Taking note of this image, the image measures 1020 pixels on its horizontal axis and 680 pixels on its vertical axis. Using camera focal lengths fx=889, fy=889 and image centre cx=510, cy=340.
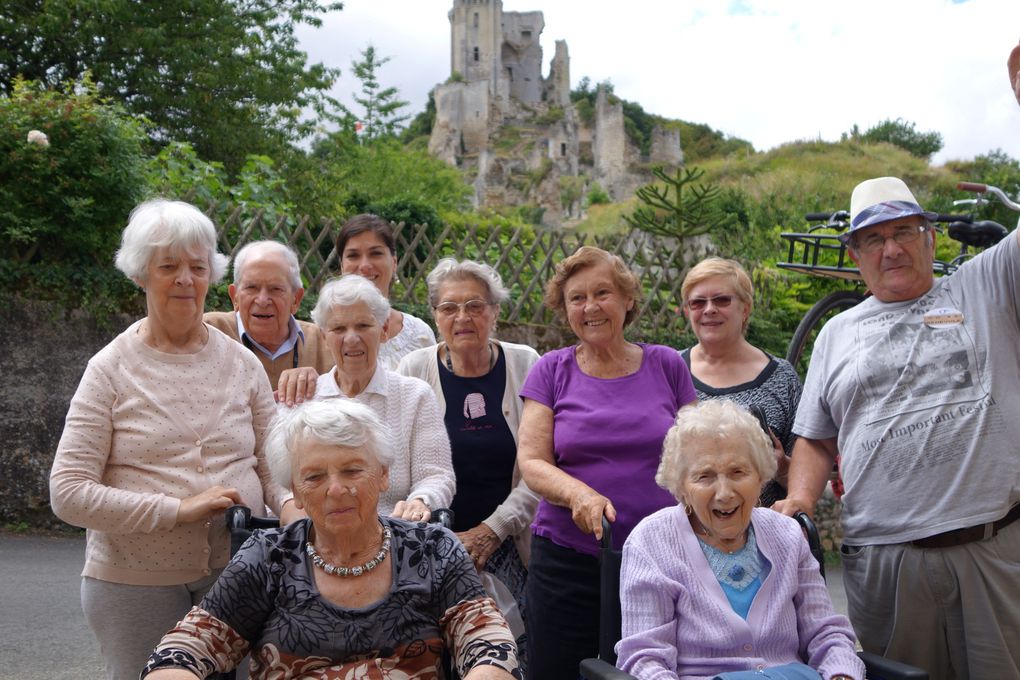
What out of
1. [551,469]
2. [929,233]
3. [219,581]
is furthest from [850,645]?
[219,581]

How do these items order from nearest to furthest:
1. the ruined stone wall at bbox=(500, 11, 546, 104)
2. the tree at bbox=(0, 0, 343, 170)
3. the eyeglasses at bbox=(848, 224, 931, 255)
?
the eyeglasses at bbox=(848, 224, 931, 255) → the tree at bbox=(0, 0, 343, 170) → the ruined stone wall at bbox=(500, 11, 546, 104)

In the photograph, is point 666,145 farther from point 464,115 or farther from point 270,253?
point 270,253

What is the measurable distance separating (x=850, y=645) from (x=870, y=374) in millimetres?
763

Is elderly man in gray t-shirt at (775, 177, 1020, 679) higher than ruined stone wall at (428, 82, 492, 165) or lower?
lower

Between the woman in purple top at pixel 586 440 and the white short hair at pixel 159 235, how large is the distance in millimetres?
1118

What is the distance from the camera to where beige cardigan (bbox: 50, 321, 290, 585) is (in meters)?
2.32

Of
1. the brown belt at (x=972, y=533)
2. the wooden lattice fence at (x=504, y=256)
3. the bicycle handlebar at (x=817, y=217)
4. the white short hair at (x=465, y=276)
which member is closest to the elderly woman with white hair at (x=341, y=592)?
the white short hair at (x=465, y=276)

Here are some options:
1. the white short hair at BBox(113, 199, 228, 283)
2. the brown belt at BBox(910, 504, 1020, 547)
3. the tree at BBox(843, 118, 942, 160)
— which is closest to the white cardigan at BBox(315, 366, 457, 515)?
the white short hair at BBox(113, 199, 228, 283)

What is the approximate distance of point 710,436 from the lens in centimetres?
234

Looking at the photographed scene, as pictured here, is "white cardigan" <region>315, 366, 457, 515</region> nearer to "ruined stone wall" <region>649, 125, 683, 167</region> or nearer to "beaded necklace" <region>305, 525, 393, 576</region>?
"beaded necklace" <region>305, 525, 393, 576</region>

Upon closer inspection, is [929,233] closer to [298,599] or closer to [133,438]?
[298,599]

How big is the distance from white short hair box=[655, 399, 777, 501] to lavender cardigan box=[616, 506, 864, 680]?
14 centimetres

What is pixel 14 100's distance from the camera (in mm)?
5926

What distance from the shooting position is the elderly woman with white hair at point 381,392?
109 inches
